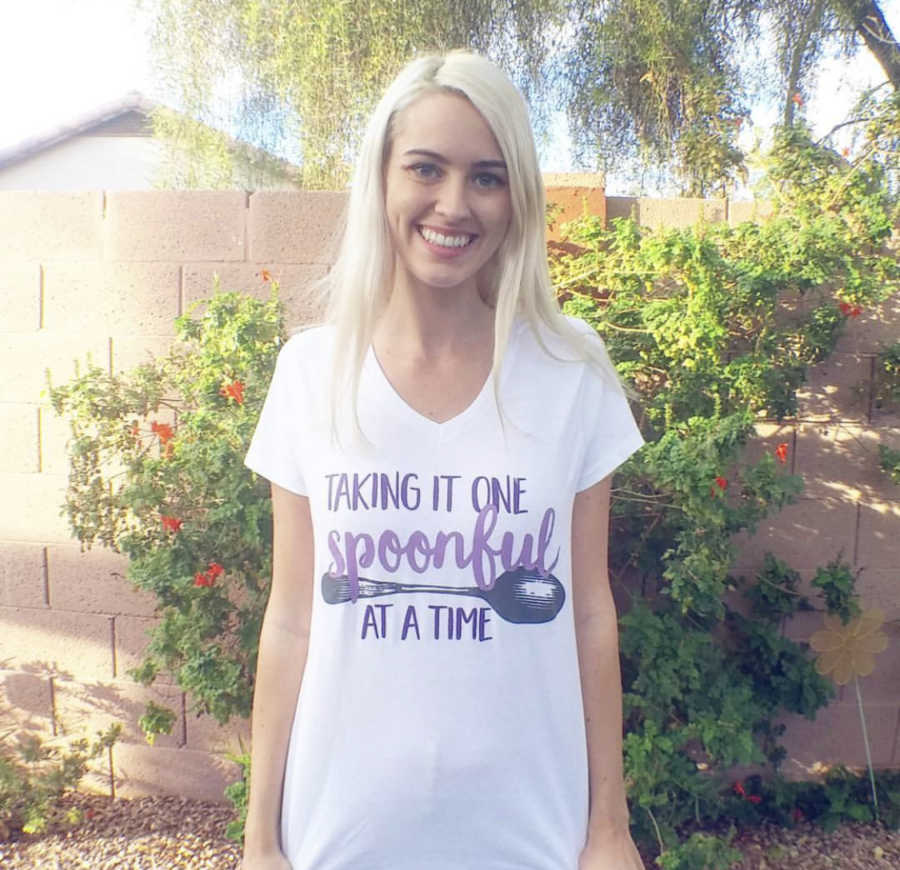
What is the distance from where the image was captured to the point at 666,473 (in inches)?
82.6

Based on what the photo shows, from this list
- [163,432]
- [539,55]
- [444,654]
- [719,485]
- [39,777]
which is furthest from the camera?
[539,55]

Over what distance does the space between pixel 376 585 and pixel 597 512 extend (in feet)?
1.08

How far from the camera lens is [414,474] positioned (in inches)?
43.5

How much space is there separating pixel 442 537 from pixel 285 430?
29cm

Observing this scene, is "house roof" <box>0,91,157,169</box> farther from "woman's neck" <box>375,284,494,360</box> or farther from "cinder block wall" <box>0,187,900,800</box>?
"woman's neck" <box>375,284,494,360</box>

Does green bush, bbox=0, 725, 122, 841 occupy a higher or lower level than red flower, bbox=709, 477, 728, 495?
lower

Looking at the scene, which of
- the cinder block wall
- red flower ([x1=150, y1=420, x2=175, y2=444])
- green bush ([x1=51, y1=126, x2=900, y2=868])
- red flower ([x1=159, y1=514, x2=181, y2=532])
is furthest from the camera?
the cinder block wall

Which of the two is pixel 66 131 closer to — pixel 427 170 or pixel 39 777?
pixel 39 777

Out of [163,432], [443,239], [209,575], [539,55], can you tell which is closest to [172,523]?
[209,575]

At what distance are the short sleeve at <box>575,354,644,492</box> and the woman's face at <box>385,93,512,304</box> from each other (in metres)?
0.24

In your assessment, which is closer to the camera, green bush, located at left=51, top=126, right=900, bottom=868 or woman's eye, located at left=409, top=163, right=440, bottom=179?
woman's eye, located at left=409, top=163, right=440, bottom=179

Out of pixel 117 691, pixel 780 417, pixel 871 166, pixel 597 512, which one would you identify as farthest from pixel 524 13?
pixel 597 512

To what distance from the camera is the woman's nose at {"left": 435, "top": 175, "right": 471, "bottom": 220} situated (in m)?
1.13

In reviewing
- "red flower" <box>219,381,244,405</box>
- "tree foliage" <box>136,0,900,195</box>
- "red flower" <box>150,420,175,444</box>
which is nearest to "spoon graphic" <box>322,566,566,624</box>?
"red flower" <box>219,381,244,405</box>
